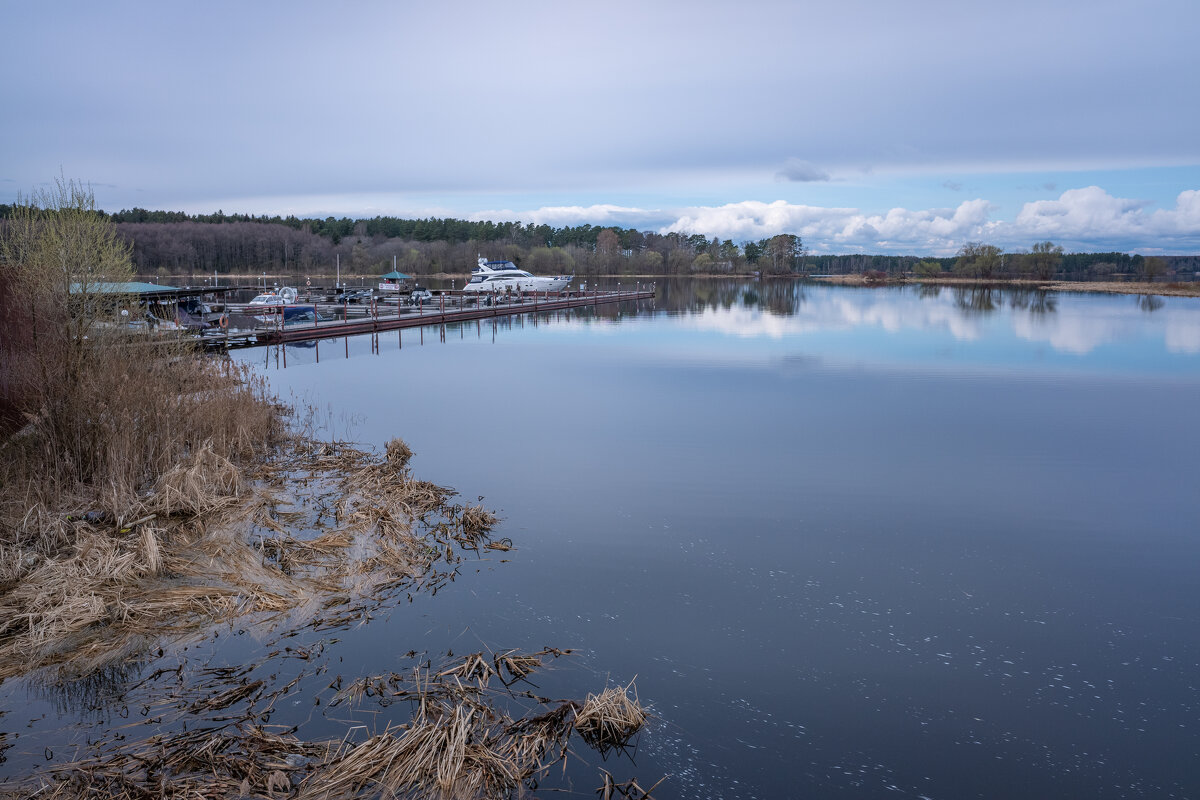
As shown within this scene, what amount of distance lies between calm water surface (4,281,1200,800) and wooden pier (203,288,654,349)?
8.76 meters

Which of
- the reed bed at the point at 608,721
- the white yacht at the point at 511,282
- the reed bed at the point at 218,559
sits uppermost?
the white yacht at the point at 511,282

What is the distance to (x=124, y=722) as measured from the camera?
4.99 metres

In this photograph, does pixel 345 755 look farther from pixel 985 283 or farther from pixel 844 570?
pixel 985 283

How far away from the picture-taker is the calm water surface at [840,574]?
16.3 feet

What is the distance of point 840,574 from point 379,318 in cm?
3090

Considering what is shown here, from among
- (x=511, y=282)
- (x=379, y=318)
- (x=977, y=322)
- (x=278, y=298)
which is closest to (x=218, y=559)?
(x=379, y=318)

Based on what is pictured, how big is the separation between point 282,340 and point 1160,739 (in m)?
26.2

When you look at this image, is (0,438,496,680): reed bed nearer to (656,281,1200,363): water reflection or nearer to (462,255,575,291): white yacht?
(656,281,1200,363): water reflection

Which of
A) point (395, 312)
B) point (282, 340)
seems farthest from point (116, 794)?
point (395, 312)

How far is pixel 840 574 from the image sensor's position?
746 centimetres

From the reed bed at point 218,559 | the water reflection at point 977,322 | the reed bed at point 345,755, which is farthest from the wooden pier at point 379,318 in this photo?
the reed bed at point 345,755

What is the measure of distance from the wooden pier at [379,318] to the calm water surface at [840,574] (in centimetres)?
876

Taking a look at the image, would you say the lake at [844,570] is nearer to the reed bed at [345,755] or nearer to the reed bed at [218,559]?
the reed bed at [345,755]

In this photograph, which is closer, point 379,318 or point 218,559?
point 218,559
